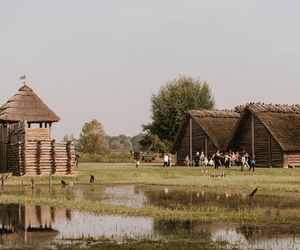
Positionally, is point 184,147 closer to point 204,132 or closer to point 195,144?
point 195,144

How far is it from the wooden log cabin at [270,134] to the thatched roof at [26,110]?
761 inches

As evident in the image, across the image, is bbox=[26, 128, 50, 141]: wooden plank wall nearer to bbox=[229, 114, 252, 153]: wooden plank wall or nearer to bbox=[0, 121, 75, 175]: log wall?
bbox=[0, 121, 75, 175]: log wall

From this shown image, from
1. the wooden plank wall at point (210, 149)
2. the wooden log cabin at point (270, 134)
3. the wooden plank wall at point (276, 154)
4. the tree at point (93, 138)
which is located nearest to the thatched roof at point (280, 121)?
the wooden log cabin at point (270, 134)

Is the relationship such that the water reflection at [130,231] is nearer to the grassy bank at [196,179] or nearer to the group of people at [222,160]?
the grassy bank at [196,179]

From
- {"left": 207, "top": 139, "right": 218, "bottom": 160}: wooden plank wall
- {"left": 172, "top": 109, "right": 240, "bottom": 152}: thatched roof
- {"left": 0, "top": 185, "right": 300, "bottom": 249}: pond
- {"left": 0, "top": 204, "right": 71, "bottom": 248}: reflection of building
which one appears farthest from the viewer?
{"left": 207, "top": 139, "right": 218, "bottom": 160}: wooden plank wall

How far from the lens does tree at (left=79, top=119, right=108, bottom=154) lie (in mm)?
122312

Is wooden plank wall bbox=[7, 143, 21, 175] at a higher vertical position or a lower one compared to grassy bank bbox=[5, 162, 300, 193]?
higher

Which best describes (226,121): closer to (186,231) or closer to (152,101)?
(152,101)

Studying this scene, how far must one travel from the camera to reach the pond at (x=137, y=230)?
17.3 m

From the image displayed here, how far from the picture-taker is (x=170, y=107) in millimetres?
100688

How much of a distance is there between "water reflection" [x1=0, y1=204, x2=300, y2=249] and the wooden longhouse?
81.6 feet

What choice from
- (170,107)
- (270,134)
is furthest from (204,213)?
(170,107)

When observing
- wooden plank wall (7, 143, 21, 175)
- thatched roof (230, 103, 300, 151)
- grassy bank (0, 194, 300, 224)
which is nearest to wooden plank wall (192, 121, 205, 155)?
thatched roof (230, 103, 300, 151)

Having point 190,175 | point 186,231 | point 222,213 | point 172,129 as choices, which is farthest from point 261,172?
point 172,129
